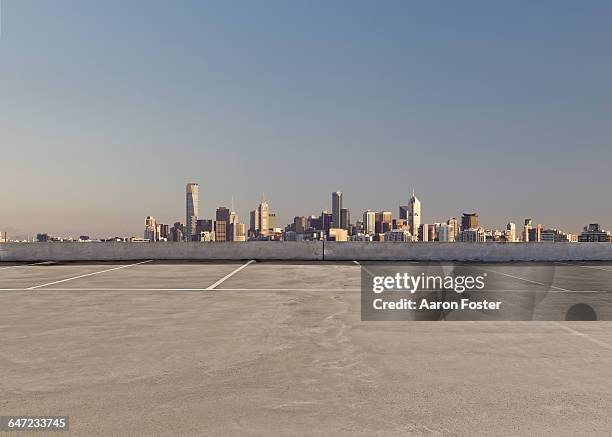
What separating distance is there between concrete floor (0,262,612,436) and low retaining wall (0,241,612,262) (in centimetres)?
1437

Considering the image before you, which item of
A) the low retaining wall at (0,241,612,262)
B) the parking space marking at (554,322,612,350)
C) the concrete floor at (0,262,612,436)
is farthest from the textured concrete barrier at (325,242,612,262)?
the parking space marking at (554,322,612,350)

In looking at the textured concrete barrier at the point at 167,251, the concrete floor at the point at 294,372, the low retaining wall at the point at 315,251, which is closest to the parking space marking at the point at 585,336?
the concrete floor at the point at 294,372

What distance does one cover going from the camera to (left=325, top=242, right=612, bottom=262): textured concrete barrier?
23.1 m

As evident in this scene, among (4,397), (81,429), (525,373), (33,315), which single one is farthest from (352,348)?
(33,315)

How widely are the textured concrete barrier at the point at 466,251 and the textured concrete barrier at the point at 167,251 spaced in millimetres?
1729

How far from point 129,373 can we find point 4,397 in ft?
3.57

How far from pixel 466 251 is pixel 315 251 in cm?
788

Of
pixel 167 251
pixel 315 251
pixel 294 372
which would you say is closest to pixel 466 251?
pixel 315 251

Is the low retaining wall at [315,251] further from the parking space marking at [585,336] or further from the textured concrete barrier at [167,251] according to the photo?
the parking space marking at [585,336]

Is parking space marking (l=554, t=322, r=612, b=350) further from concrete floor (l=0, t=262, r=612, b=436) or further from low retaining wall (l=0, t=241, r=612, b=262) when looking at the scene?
low retaining wall (l=0, t=241, r=612, b=262)

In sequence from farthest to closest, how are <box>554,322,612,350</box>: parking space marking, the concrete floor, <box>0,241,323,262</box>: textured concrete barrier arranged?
1. <box>0,241,323,262</box>: textured concrete barrier
2. <box>554,322,612,350</box>: parking space marking
3. the concrete floor

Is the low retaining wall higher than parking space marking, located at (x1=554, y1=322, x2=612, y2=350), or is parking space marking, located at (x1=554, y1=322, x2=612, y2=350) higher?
the low retaining wall

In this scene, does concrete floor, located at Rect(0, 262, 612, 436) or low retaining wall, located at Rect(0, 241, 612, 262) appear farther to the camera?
low retaining wall, located at Rect(0, 241, 612, 262)

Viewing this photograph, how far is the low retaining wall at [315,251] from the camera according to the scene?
2312 centimetres
